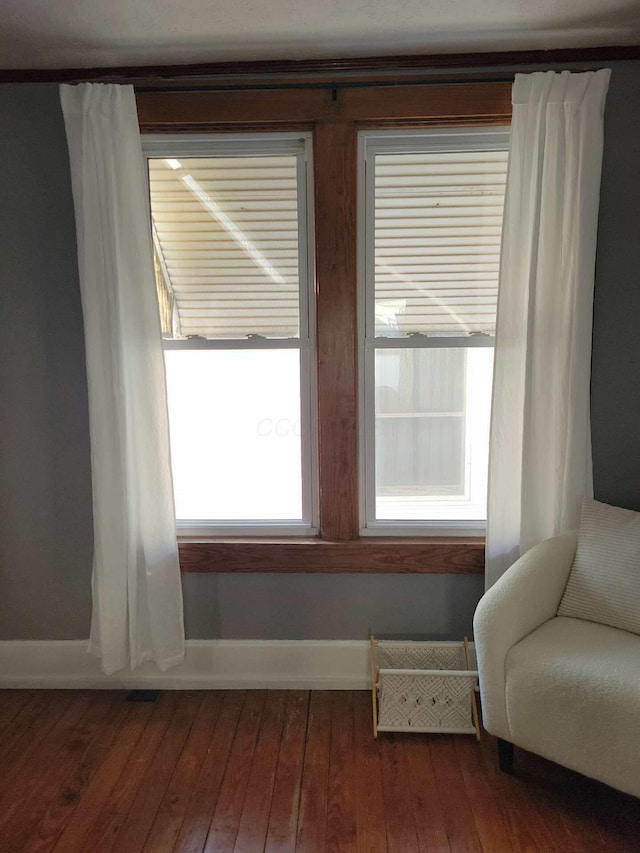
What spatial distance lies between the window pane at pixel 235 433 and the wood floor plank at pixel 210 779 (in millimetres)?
737

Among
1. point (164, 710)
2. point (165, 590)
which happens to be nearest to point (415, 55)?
point (165, 590)

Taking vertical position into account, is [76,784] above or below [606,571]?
below

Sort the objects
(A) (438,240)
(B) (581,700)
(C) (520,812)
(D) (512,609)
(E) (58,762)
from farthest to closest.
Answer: (A) (438,240), (E) (58,762), (D) (512,609), (C) (520,812), (B) (581,700)

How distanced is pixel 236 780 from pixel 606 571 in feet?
4.63

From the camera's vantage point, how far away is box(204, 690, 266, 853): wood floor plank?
1.73 meters

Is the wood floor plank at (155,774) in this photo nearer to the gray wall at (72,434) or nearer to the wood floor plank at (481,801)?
the gray wall at (72,434)

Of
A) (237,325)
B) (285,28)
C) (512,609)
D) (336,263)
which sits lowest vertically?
(512,609)

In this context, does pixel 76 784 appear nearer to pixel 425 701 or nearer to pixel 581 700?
pixel 425 701

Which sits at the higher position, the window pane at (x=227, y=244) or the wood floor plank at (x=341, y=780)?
the window pane at (x=227, y=244)

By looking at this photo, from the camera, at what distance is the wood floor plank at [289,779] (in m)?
1.72

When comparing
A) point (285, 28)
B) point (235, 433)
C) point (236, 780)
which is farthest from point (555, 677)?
point (285, 28)

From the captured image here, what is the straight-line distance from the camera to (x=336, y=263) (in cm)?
228

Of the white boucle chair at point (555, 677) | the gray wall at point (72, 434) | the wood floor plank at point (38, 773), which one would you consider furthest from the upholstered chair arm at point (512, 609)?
the wood floor plank at point (38, 773)

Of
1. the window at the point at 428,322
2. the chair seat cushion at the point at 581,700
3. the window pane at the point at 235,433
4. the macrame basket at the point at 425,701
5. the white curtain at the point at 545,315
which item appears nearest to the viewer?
the chair seat cushion at the point at 581,700
